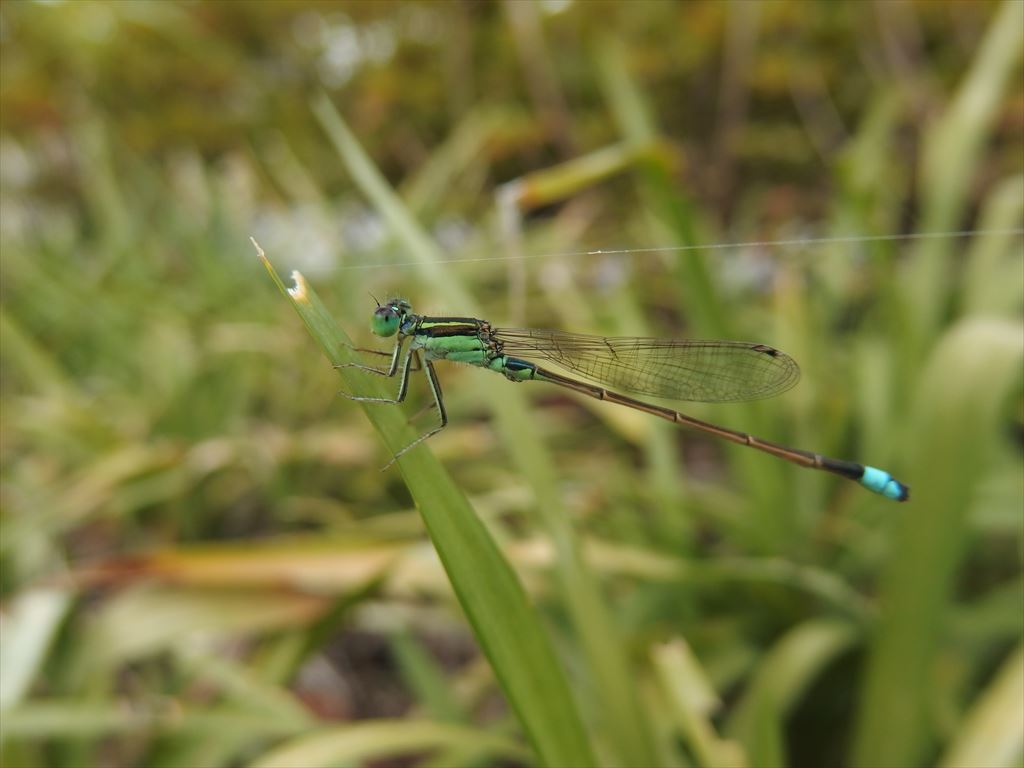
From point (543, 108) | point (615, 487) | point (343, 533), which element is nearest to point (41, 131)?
point (543, 108)

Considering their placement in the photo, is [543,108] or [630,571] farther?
[543,108]

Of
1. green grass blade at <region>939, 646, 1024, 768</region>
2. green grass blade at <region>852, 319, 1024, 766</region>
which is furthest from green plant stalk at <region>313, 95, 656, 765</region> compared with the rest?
green grass blade at <region>939, 646, 1024, 768</region>

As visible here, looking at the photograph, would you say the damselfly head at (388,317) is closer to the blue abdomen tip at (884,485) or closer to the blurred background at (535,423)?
the blurred background at (535,423)

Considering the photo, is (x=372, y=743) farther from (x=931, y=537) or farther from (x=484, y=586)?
(x=931, y=537)

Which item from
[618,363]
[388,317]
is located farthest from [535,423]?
[388,317]

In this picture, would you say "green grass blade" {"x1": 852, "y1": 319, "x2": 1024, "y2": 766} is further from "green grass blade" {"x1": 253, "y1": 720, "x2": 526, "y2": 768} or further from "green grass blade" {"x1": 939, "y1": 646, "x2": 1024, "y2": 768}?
"green grass blade" {"x1": 253, "y1": 720, "x2": 526, "y2": 768}

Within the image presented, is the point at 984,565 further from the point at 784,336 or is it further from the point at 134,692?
the point at 134,692
